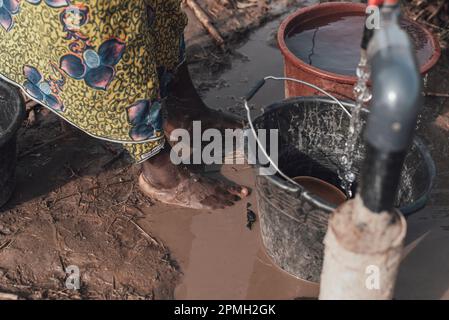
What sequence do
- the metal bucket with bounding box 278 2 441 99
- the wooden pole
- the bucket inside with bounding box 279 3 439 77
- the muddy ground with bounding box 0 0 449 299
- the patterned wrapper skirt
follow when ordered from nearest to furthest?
the patterned wrapper skirt
the muddy ground with bounding box 0 0 449 299
the metal bucket with bounding box 278 2 441 99
the bucket inside with bounding box 279 3 439 77
the wooden pole

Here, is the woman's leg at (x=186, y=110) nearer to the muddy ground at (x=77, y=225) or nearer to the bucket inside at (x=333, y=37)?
the muddy ground at (x=77, y=225)

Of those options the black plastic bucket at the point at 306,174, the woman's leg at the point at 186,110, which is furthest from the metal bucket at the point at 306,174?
the woman's leg at the point at 186,110

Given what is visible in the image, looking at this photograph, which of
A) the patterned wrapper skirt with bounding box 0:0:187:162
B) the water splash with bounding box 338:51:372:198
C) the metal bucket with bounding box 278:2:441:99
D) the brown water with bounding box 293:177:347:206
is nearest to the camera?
the patterned wrapper skirt with bounding box 0:0:187:162

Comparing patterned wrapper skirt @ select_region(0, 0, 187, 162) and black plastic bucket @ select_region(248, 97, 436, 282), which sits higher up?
patterned wrapper skirt @ select_region(0, 0, 187, 162)

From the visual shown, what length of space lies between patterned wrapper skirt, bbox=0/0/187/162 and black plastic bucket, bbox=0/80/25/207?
0.61 feet

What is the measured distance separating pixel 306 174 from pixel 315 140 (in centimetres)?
18

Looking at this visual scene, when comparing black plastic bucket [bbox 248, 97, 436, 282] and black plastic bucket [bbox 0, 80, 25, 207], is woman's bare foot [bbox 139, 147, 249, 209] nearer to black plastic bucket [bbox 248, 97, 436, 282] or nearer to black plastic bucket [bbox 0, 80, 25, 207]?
black plastic bucket [bbox 248, 97, 436, 282]

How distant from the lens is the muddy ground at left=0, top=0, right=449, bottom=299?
237 centimetres

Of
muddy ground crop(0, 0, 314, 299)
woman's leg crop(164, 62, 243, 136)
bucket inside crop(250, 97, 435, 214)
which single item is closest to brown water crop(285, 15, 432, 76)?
bucket inside crop(250, 97, 435, 214)

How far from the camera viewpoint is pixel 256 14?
411 cm

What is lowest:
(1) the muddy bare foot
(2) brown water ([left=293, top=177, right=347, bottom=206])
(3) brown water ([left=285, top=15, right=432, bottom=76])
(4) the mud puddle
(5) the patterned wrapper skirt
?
(4) the mud puddle

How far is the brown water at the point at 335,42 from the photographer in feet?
9.53

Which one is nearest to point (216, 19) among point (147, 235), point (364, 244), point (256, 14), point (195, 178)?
point (256, 14)
